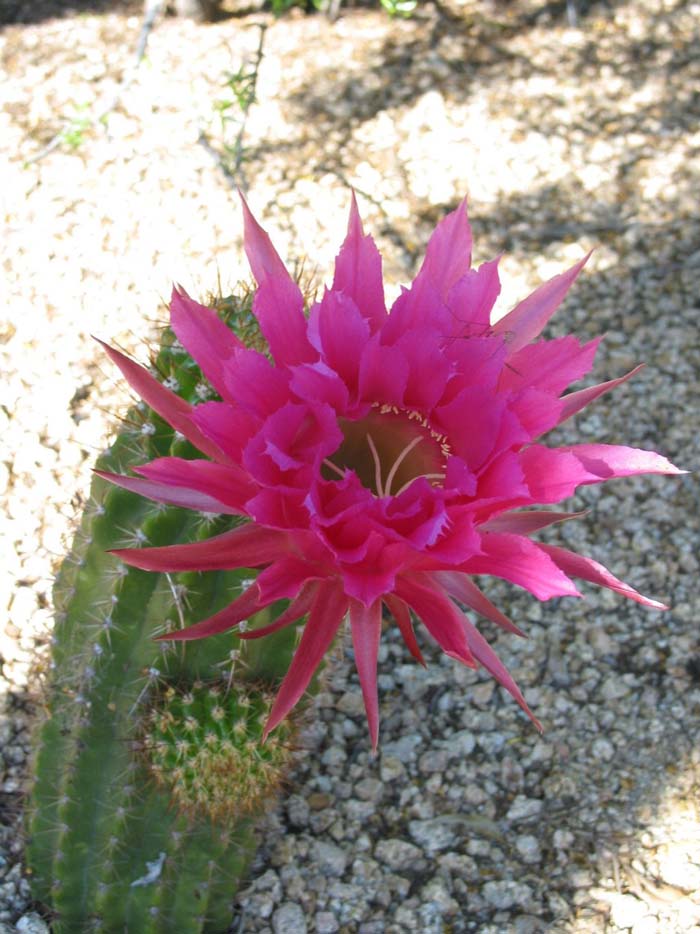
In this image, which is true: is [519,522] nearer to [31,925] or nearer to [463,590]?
[463,590]

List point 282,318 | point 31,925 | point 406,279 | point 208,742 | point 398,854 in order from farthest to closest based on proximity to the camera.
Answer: point 406,279
point 398,854
point 31,925
point 208,742
point 282,318

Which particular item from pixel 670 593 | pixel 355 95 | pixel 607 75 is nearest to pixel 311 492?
pixel 670 593

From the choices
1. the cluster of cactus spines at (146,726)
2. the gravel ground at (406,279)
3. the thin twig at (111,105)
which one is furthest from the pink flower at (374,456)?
the thin twig at (111,105)

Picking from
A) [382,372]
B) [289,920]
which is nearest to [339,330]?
[382,372]

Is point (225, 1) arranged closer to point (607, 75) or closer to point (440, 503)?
point (607, 75)

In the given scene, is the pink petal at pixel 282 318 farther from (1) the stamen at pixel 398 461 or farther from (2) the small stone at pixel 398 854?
(2) the small stone at pixel 398 854
